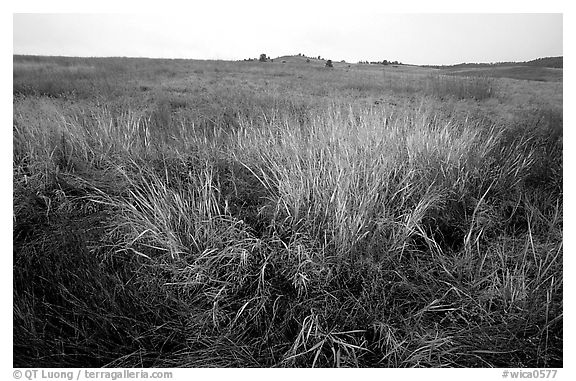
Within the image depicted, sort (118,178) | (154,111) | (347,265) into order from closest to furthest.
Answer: (347,265), (118,178), (154,111)

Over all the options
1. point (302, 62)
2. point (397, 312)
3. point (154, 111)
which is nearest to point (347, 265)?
point (397, 312)

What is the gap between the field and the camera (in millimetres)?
1546

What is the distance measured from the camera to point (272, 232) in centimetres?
212

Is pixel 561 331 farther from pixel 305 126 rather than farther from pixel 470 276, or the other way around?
pixel 305 126

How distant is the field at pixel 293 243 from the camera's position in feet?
5.07

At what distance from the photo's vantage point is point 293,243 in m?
1.87

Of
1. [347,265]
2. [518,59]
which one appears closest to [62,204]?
[347,265]

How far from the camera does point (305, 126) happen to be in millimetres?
3312

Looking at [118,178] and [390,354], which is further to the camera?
[118,178]

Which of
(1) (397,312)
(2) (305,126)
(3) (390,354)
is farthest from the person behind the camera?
(2) (305,126)

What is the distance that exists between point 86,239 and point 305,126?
2197 millimetres

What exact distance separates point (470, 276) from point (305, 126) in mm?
2131
